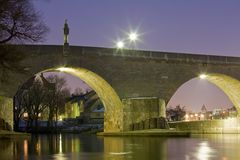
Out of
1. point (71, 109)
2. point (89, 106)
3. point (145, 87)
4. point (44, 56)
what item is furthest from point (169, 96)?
point (71, 109)

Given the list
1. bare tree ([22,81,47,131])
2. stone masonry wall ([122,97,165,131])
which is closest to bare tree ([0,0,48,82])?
stone masonry wall ([122,97,165,131])

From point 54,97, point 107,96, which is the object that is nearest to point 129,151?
point 107,96

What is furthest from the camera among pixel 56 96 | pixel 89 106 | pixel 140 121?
pixel 89 106

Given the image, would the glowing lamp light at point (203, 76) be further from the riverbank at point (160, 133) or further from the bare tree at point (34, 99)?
the bare tree at point (34, 99)

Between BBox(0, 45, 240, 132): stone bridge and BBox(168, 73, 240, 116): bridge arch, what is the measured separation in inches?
17.7

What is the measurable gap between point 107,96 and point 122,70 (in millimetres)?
2875

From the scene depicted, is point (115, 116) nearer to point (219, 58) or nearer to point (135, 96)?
point (135, 96)

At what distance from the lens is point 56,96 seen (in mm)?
61094

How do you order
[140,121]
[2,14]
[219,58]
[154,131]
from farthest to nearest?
1. [219,58]
2. [140,121]
3. [154,131]
4. [2,14]

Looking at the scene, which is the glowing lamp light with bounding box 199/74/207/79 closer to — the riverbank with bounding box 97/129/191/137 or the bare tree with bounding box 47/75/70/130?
the riverbank with bounding box 97/129/191/137

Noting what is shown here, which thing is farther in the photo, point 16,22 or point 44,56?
point 44,56

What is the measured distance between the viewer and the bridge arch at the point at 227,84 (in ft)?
132

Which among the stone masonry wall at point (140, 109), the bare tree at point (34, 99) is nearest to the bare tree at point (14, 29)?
the stone masonry wall at point (140, 109)

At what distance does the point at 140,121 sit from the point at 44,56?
843 cm
